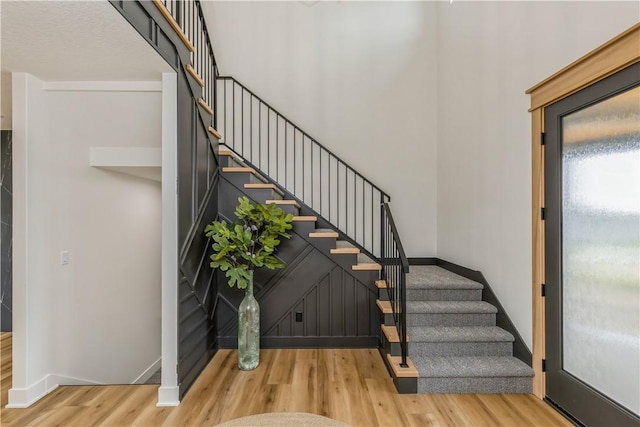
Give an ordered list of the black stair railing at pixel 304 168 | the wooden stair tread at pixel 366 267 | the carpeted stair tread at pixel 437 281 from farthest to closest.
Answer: the black stair railing at pixel 304 168 < the wooden stair tread at pixel 366 267 < the carpeted stair tread at pixel 437 281

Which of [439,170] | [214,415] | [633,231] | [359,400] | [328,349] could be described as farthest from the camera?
[439,170]

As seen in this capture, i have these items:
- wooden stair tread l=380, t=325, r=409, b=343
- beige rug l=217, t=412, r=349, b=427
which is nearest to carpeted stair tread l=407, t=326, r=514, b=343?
wooden stair tread l=380, t=325, r=409, b=343

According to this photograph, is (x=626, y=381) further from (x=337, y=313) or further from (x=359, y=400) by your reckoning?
(x=337, y=313)

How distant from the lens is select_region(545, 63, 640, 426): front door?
1960 millimetres

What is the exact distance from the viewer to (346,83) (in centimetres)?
502

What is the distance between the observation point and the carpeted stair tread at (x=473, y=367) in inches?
107

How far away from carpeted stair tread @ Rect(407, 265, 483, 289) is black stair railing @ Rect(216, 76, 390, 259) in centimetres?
98

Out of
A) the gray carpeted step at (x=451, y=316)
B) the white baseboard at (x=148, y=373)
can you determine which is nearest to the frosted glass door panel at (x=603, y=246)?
the gray carpeted step at (x=451, y=316)

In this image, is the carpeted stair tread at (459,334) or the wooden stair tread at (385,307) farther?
the wooden stair tread at (385,307)

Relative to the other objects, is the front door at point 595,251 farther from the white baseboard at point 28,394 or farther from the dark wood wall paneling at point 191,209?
the white baseboard at point 28,394

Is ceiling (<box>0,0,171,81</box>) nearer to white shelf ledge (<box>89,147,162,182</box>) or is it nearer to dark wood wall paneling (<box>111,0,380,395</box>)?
white shelf ledge (<box>89,147,162,182</box>)

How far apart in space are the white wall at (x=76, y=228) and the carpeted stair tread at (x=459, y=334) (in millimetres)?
3189

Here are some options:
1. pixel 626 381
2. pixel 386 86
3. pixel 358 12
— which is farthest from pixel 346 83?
pixel 626 381

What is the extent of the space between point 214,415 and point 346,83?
4.62m
